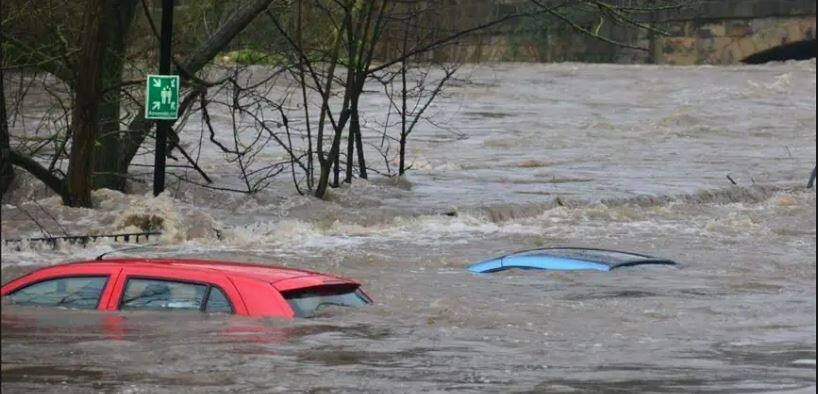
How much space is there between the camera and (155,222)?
1870 cm

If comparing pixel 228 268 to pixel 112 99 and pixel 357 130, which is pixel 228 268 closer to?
pixel 112 99

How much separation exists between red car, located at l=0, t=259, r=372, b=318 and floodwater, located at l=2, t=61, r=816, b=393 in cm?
10

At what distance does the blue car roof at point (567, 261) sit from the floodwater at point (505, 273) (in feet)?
0.47

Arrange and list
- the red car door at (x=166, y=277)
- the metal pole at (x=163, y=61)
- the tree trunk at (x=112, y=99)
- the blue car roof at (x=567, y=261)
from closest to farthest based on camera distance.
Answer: the red car door at (x=166, y=277), the blue car roof at (x=567, y=261), the metal pole at (x=163, y=61), the tree trunk at (x=112, y=99)

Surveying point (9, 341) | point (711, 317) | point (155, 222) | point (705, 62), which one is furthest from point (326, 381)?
point (705, 62)

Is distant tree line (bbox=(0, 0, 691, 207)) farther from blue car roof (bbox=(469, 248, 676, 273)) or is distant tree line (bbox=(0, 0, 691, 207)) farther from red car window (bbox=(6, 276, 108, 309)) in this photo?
red car window (bbox=(6, 276, 108, 309))

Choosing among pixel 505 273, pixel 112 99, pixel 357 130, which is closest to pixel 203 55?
pixel 112 99

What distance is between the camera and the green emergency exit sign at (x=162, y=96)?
17438 millimetres

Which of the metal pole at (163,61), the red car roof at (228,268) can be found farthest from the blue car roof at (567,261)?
the red car roof at (228,268)

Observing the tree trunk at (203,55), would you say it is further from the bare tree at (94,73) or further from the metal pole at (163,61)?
the metal pole at (163,61)

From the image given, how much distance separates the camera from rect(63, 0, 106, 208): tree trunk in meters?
17.8

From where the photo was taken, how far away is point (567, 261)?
15.1 m

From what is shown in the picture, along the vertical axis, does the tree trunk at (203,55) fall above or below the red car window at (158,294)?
above

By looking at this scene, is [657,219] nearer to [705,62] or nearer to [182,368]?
[182,368]
